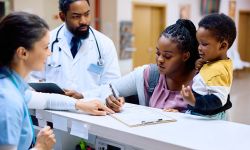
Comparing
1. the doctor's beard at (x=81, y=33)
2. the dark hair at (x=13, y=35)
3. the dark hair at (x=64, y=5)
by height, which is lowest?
the doctor's beard at (x=81, y=33)

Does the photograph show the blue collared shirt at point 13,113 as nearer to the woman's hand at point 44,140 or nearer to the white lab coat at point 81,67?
the woman's hand at point 44,140

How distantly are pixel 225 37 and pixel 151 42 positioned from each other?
5857 mm

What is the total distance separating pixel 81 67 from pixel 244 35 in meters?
9.46

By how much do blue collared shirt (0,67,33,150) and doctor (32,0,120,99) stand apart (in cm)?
107

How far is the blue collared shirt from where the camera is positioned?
2.95 ft

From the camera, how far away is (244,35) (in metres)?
10.5

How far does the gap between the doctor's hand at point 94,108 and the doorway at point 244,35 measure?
9.74 m

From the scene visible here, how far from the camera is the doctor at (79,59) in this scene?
2.08 meters

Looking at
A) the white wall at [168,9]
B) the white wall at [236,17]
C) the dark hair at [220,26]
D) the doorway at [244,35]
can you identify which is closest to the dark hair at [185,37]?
the dark hair at [220,26]

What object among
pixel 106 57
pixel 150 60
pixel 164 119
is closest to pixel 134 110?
pixel 164 119

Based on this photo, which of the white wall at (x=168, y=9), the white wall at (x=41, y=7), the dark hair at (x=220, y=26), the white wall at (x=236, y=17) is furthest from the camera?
the white wall at (x=236, y=17)

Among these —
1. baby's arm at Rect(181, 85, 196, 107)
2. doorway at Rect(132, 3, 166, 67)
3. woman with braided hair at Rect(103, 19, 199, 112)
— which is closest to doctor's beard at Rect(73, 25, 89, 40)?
woman with braided hair at Rect(103, 19, 199, 112)

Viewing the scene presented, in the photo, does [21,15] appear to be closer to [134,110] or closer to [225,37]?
[134,110]

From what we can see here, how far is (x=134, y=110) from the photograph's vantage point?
4.21 feet
